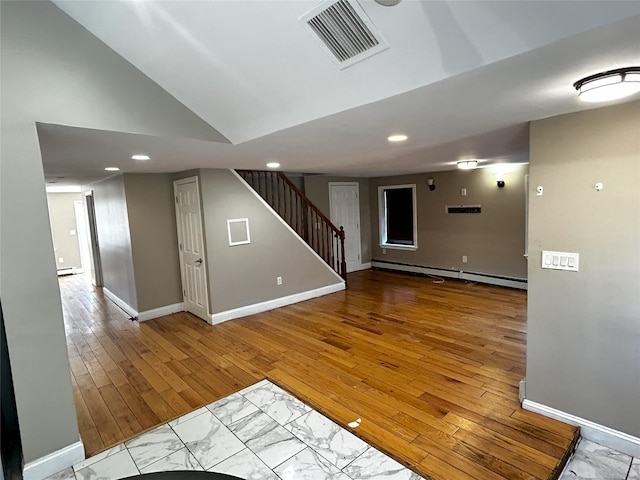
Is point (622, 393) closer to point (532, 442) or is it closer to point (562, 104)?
point (532, 442)

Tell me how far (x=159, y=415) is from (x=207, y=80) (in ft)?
8.38

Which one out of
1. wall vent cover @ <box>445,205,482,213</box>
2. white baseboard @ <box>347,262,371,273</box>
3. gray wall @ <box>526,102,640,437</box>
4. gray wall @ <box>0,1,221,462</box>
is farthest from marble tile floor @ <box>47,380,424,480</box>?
white baseboard @ <box>347,262,371,273</box>

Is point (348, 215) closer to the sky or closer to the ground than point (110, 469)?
closer to the sky

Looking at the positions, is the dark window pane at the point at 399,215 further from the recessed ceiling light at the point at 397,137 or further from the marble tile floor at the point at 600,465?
the marble tile floor at the point at 600,465

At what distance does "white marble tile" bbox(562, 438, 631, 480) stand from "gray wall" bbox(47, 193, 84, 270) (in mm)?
10326

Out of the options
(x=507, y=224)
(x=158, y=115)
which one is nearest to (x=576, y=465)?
(x=158, y=115)

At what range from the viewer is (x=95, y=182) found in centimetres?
608

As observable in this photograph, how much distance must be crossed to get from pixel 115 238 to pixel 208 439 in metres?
4.28

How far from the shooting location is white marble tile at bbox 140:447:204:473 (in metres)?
2.18

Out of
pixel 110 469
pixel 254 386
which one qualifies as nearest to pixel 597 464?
pixel 254 386

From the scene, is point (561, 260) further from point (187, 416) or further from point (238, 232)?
point (238, 232)

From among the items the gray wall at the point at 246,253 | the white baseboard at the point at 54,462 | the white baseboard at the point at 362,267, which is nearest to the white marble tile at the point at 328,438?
the white baseboard at the point at 54,462

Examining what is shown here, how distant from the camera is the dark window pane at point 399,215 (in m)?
7.52

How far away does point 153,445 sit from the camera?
239 cm
